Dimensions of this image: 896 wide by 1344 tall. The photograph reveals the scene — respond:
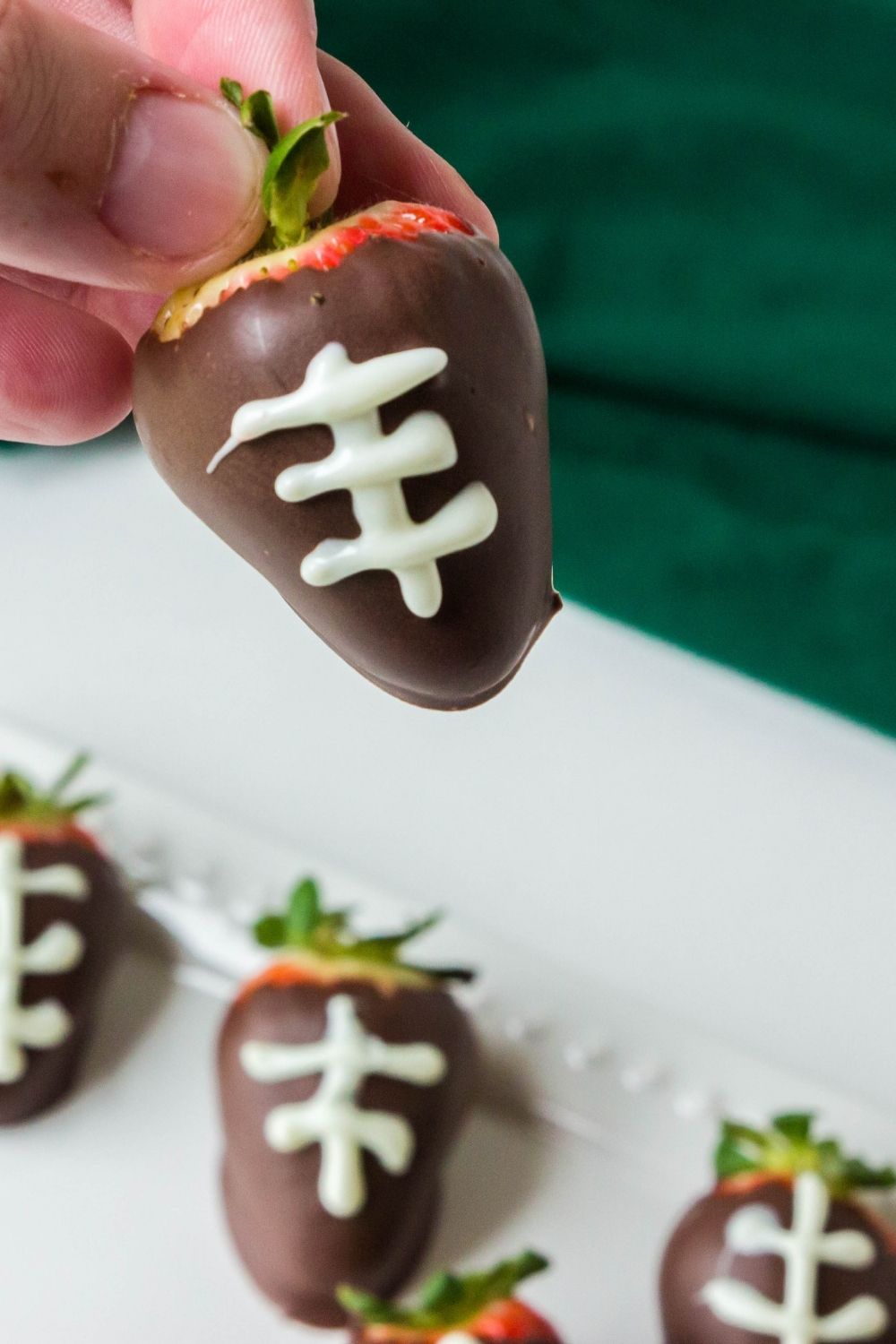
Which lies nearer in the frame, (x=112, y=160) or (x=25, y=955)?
(x=112, y=160)

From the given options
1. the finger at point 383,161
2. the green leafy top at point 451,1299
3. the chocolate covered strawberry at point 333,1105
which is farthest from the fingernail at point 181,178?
the green leafy top at point 451,1299

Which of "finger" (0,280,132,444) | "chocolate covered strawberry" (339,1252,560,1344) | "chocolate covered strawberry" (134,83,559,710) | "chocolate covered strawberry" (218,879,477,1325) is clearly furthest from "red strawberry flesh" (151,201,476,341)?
"chocolate covered strawberry" (339,1252,560,1344)

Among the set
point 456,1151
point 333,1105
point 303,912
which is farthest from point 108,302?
point 456,1151

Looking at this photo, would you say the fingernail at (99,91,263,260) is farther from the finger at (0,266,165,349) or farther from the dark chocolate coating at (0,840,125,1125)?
the dark chocolate coating at (0,840,125,1125)

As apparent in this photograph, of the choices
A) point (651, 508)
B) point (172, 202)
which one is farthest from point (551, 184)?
point (172, 202)

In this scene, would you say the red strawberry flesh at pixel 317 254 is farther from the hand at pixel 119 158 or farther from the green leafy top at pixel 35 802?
the green leafy top at pixel 35 802

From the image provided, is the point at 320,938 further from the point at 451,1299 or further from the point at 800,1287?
the point at 800,1287

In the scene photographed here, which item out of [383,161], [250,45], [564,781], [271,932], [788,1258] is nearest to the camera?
[250,45]
